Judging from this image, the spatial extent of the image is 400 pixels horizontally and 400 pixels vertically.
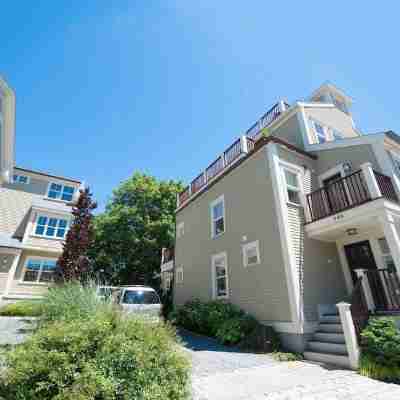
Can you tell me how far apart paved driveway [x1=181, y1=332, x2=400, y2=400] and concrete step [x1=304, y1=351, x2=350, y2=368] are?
0.36 m

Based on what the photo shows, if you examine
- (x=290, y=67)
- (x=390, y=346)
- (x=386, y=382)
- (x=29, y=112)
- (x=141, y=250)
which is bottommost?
(x=386, y=382)

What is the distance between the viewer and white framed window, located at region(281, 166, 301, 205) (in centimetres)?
932

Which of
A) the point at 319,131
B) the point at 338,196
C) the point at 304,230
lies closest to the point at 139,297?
the point at 304,230

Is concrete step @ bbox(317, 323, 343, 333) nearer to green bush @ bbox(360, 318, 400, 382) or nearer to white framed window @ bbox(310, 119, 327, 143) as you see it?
green bush @ bbox(360, 318, 400, 382)

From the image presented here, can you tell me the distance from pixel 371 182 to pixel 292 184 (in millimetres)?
2779

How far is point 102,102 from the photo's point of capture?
1124 cm

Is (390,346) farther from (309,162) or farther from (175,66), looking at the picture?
(175,66)

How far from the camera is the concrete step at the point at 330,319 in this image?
710 cm

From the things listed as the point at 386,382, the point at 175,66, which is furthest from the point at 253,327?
the point at 175,66

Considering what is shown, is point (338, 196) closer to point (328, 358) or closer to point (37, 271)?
point (328, 358)

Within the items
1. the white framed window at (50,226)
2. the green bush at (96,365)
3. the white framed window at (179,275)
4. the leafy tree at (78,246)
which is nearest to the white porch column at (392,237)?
the green bush at (96,365)

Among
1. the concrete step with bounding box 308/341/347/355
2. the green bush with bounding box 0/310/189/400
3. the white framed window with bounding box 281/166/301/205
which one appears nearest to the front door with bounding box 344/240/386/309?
the concrete step with bounding box 308/341/347/355

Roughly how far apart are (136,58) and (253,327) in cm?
1195

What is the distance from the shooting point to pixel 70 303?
612 centimetres
